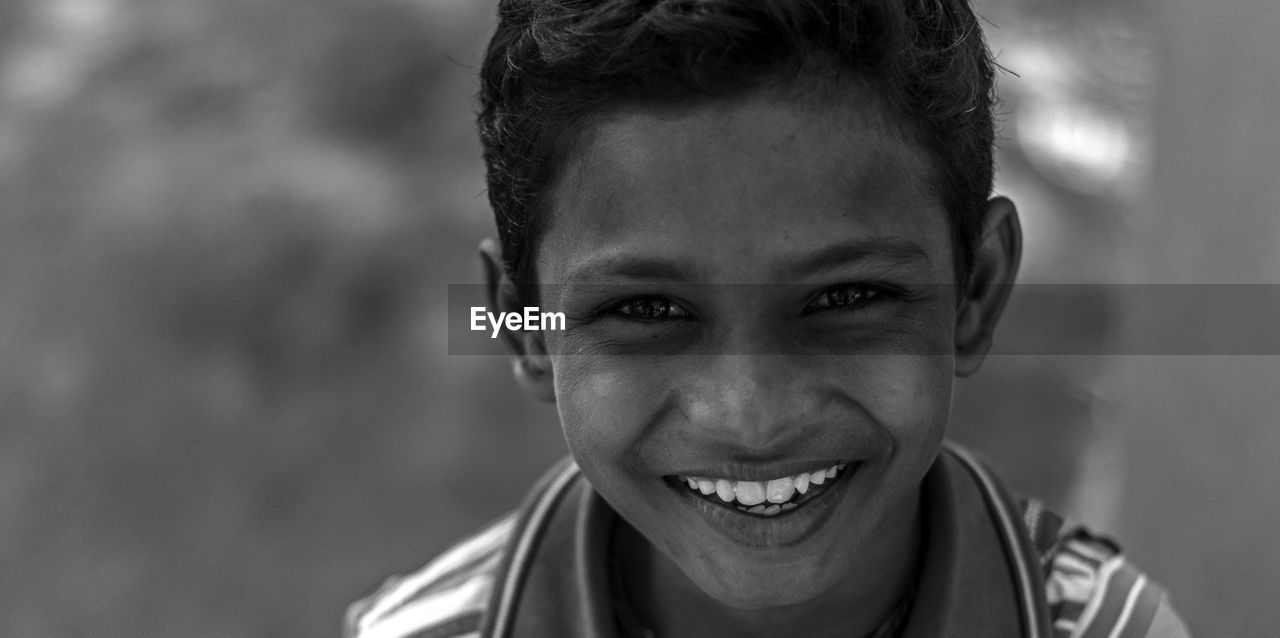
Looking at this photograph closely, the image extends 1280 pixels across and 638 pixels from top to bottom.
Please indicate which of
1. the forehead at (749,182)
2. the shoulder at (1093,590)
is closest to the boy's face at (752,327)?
the forehead at (749,182)

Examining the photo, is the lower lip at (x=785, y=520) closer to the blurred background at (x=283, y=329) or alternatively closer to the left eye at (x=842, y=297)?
the left eye at (x=842, y=297)

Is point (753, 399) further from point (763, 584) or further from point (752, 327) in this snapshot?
point (763, 584)

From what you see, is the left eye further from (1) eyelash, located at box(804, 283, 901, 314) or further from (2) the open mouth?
(2) the open mouth

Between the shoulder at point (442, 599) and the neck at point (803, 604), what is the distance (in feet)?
0.55

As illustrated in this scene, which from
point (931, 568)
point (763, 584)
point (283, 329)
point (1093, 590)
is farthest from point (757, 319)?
point (283, 329)

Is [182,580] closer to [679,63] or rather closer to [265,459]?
[265,459]

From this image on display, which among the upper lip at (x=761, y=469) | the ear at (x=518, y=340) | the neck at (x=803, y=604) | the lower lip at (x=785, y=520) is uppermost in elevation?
the ear at (x=518, y=340)

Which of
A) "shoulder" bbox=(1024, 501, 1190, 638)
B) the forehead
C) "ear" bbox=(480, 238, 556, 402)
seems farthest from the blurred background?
the forehead

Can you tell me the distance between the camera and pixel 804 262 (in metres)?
1.09

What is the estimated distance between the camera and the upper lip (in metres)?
1.18

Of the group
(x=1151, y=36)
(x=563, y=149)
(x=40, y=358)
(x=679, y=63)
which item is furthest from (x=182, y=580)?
(x=1151, y=36)

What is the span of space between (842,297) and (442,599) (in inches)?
23.1

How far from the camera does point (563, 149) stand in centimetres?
118

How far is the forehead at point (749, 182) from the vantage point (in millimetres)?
1069
